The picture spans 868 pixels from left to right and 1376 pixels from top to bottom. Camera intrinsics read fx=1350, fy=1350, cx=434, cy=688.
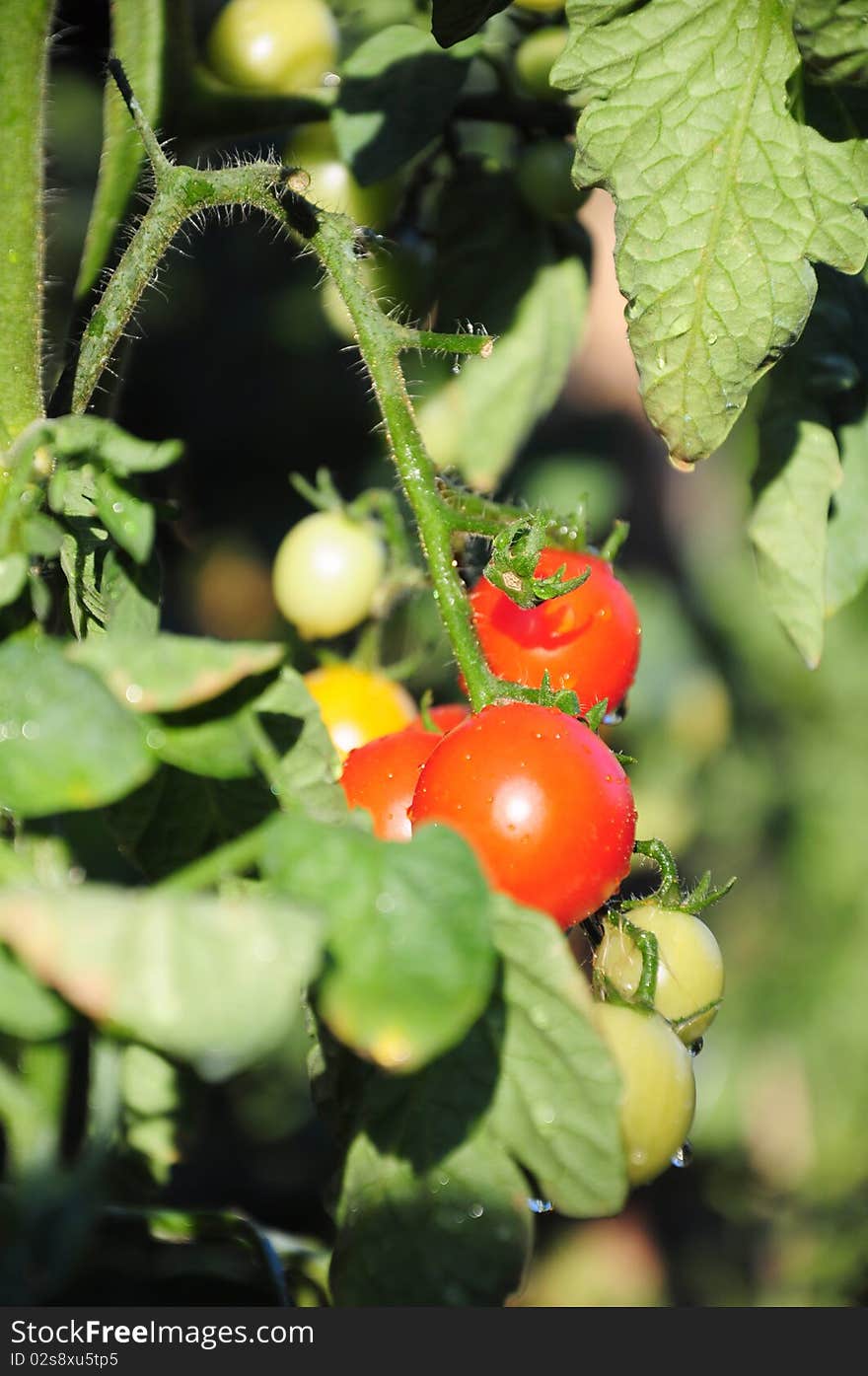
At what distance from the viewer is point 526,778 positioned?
561 millimetres

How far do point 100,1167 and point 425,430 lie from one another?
24.4 inches

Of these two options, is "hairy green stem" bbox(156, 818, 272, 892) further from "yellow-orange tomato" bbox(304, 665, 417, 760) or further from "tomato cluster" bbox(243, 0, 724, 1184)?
"yellow-orange tomato" bbox(304, 665, 417, 760)

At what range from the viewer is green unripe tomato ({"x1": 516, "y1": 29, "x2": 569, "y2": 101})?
0.86 m

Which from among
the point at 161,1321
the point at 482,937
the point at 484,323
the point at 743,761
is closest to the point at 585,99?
the point at 484,323

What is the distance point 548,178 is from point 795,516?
0.28 m

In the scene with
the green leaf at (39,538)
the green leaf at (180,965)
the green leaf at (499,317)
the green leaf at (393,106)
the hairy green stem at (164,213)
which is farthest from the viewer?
the green leaf at (499,317)

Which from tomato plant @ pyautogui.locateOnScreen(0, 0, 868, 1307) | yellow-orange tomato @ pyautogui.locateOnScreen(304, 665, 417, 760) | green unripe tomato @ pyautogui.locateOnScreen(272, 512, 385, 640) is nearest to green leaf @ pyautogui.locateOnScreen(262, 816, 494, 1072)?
tomato plant @ pyautogui.locateOnScreen(0, 0, 868, 1307)

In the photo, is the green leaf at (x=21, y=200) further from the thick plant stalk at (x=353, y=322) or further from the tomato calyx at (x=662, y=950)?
the tomato calyx at (x=662, y=950)

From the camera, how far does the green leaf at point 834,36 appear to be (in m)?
0.56

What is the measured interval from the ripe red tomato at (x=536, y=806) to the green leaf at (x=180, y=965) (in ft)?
0.60

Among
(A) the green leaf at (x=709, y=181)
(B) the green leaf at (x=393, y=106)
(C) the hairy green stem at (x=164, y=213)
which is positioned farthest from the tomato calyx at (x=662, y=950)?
(B) the green leaf at (x=393, y=106)

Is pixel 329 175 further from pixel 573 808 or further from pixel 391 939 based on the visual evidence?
pixel 391 939

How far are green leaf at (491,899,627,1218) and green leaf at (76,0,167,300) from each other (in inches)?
17.0

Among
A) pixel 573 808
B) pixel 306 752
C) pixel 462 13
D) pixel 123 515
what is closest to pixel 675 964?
pixel 573 808
